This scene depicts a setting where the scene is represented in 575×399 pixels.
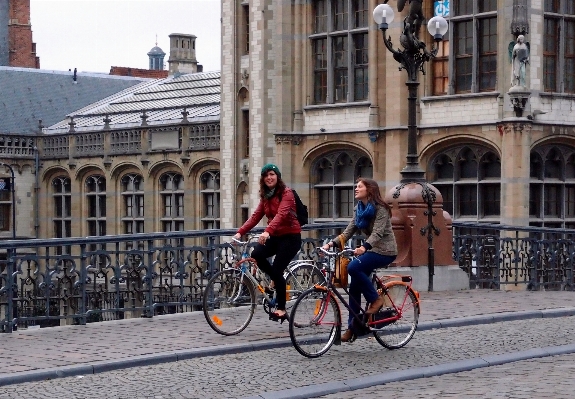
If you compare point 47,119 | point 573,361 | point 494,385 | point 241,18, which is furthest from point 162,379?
point 47,119

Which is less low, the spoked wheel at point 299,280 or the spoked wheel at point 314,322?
the spoked wheel at point 299,280

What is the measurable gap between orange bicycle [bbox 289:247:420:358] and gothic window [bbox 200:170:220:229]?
105 ft

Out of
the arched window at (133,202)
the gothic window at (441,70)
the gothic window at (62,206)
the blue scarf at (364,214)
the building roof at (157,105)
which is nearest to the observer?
the blue scarf at (364,214)

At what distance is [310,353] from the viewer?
538 inches

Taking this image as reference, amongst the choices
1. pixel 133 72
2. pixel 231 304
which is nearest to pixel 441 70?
pixel 231 304

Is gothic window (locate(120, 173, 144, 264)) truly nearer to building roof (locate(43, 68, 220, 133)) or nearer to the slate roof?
building roof (locate(43, 68, 220, 133))

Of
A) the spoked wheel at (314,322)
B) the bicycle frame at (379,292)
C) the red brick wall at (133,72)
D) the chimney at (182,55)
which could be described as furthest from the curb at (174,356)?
the red brick wall at (133,72)

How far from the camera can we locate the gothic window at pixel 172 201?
1915 inches

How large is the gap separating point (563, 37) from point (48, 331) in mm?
20195

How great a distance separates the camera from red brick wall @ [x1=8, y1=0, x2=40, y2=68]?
72.5 m

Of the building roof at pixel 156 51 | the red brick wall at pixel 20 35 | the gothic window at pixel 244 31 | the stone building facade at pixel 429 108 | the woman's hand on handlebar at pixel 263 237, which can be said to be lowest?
the woman's hand on handlebar at pixel 263 237

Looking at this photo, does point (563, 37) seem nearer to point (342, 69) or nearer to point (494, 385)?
point (342, 69)

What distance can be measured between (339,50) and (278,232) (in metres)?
21.8

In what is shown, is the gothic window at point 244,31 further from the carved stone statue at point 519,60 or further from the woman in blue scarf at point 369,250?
the woman in blue scarf at point 369,250
